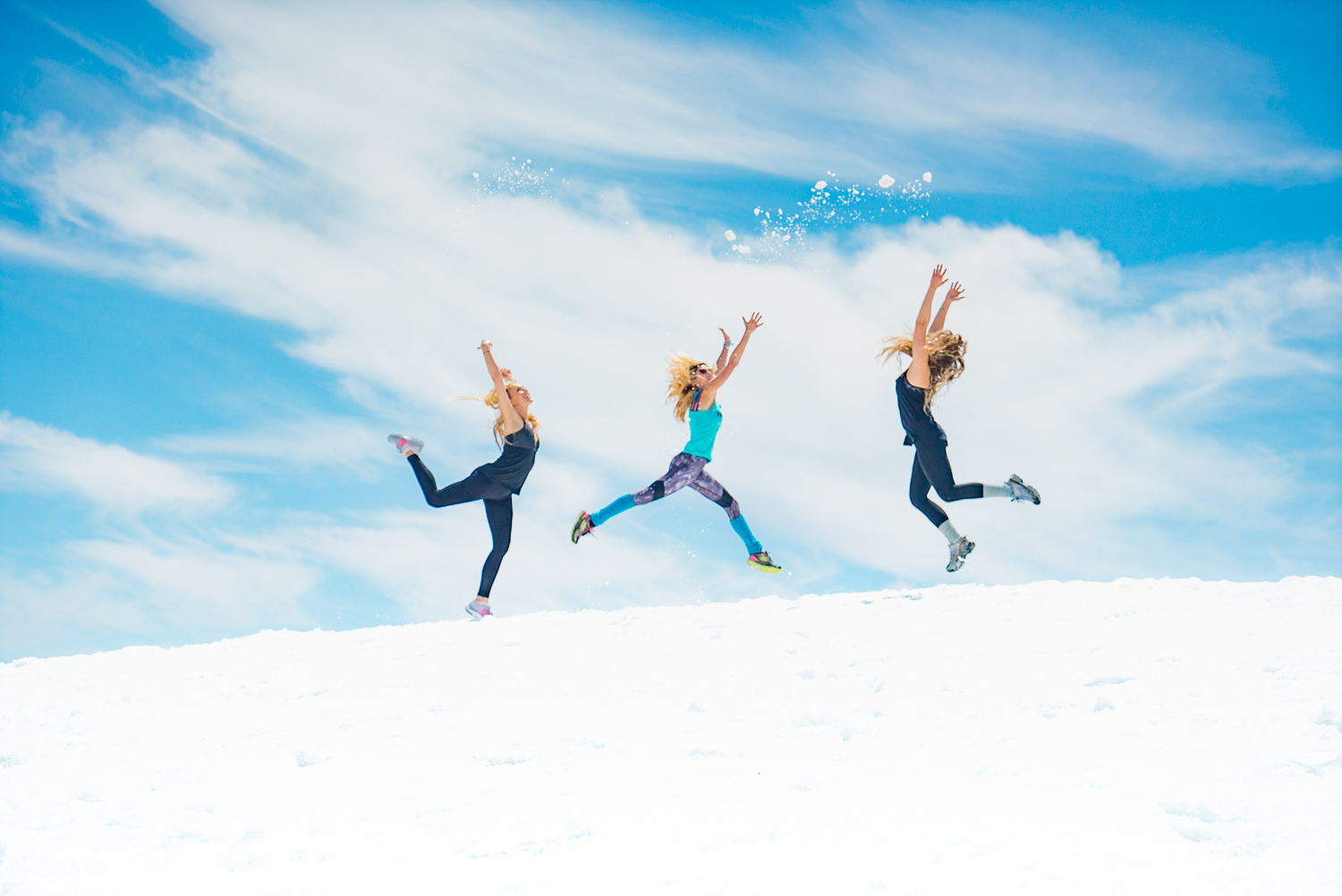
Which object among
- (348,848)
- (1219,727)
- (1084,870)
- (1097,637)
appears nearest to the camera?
(1084,870)

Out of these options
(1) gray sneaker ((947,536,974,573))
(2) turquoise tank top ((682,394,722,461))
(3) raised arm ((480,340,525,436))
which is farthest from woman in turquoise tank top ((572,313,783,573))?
Answer: (1) gray sneaker ((947,536,974,573))

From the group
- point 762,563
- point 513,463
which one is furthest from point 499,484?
point 762,563

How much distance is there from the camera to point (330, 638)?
7.87m

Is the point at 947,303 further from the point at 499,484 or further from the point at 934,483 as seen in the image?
the point at 499,484

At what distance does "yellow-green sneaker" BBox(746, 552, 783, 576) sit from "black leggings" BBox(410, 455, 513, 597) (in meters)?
2.66

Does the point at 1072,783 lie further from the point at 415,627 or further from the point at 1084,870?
the point at 415,627

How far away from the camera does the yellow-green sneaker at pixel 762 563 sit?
9195 millimetres

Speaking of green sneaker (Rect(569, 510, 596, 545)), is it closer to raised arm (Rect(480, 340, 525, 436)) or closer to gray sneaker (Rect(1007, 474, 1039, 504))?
raised arm (Rect(480, 340, 525, 436))

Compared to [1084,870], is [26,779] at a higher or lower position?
higher

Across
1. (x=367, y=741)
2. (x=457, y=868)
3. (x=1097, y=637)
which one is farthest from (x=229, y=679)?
(x=1097, y=637)

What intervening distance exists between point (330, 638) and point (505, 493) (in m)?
2.16

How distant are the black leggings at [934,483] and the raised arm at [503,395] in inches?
159

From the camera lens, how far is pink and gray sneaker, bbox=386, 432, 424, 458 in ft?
29.1

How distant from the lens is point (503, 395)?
831 centimetres
